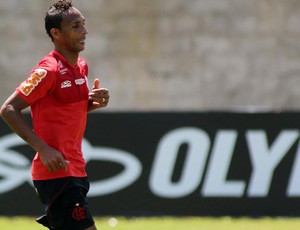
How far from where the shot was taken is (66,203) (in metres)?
6.43

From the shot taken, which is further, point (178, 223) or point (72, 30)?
point (178, 223)

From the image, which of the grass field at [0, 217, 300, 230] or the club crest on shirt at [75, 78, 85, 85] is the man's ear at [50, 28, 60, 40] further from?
the grass field at [0, 217, 300, 230]

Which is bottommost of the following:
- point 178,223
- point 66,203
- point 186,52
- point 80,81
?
point 178,223

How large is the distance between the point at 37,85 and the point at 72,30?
492mm

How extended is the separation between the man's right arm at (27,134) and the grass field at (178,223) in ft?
14.8

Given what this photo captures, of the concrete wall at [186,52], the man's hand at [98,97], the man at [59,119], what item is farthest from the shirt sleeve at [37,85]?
the concrete wall at [186,52]

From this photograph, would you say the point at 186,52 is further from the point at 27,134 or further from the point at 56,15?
the point at 27,134

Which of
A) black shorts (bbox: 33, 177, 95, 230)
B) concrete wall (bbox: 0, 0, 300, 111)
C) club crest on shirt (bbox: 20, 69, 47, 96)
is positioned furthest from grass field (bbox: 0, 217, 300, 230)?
concrete wall (bbox: 0, 0, 300, 111)

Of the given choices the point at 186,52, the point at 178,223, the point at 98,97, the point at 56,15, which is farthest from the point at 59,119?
the point at 186,52

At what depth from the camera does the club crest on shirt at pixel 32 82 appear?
6309 mm

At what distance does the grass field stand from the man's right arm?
178 inches

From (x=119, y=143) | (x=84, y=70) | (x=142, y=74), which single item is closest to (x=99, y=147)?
(x=119, y=143)

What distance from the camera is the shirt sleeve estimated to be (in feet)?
20.7

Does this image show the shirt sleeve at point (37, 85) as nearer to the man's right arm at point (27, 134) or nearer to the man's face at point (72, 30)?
the man's right arm at point (27, 134)
